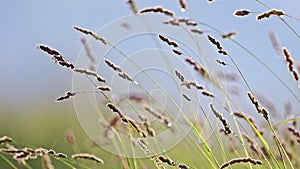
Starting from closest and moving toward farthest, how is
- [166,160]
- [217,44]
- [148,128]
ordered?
[166,160]
[217,44]
[148,128]

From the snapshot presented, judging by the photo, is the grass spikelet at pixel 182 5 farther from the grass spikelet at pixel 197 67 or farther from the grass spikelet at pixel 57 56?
the grass spikelet at pixel 57 56

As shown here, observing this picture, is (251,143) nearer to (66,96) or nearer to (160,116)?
(160,116)

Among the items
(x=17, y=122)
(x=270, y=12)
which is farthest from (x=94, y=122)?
(x=17, y=122)

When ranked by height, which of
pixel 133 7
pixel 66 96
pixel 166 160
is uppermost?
pixel 133 7

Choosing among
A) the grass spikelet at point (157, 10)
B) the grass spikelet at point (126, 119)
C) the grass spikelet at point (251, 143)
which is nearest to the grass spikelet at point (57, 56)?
the grass spikelet at point (126, 119)

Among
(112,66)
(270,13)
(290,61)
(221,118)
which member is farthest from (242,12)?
(112,66)

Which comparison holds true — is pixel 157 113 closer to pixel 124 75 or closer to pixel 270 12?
pixel 124 75

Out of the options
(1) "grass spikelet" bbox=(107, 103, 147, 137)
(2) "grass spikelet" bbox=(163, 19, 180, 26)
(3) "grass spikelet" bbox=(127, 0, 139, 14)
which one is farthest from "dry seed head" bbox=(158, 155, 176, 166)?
(3) "grass spikelet" bbox=(127, 0, 139, 14)

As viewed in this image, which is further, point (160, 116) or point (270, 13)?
point (160, 116)

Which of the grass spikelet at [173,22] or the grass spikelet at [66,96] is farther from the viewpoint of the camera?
the grass spikelet at [173,22]

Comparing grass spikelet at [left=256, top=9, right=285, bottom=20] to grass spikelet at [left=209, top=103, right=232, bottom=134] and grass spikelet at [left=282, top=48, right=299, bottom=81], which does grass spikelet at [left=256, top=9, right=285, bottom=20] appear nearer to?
grass spikelet at [left=282, top=48, right=299, bottom=81]

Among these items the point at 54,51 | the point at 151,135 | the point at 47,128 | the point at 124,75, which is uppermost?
the point at 54,51
